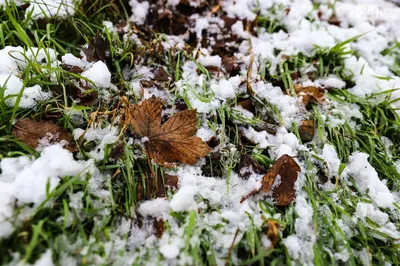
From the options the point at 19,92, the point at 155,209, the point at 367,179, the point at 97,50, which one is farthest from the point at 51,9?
the point at 367,179

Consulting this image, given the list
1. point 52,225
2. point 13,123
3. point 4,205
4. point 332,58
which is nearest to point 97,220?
point 52,225

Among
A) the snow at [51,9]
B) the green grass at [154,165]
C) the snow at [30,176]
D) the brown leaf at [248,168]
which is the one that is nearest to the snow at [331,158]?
the green grass at [154,165]

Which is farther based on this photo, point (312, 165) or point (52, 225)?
point (312, 165)

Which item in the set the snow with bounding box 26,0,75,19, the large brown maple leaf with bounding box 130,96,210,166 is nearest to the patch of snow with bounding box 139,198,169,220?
the large brown maple leaf with bounding box 130,96,210,166

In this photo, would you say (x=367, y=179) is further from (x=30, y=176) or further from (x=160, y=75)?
(x=30, y=176)

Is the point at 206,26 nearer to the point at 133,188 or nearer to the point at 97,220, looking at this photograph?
the point at 133,188

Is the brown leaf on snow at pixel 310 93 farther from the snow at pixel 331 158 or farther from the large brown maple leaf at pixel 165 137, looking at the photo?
the large brown maple leaf at pixel 165 137
